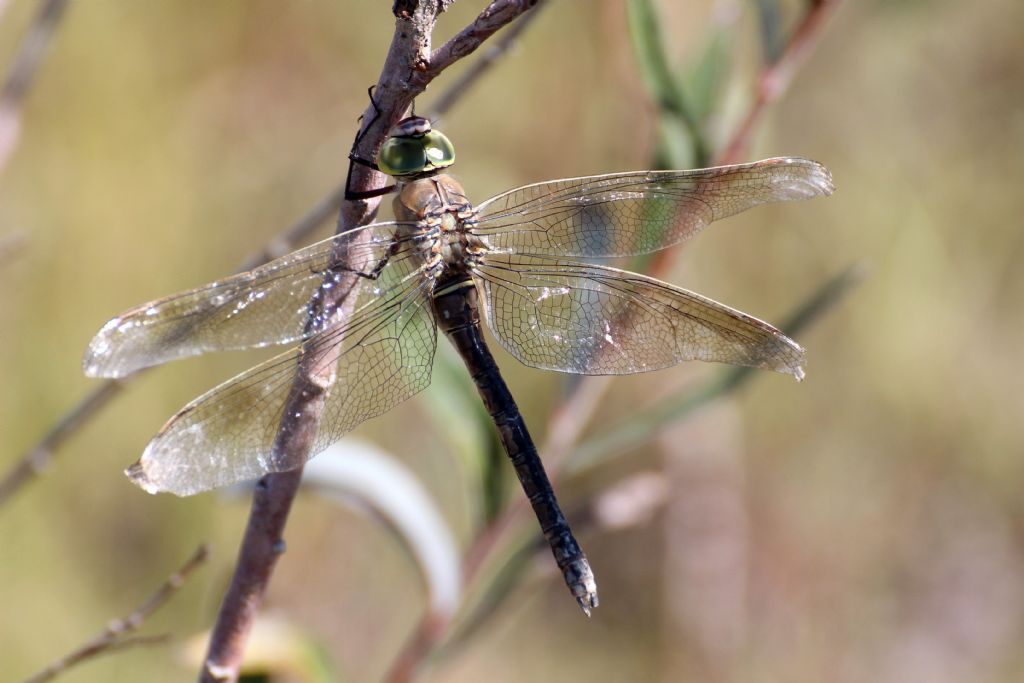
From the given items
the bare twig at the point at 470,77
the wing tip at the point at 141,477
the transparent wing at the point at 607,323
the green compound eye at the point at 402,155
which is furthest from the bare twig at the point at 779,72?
the wing tip at the point at 141,477

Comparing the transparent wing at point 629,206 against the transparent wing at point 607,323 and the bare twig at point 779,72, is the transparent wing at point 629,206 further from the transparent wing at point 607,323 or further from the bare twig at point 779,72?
the bare twig at point 779,72

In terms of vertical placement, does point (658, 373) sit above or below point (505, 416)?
below

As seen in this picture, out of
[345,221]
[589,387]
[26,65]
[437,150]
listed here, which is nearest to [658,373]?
[589,387]


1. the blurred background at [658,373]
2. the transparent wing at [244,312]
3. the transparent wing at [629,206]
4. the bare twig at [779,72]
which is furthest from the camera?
the blurred background at [658,373]

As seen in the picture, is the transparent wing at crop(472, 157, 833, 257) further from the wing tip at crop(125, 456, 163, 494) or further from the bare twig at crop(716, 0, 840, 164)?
the wing tip at crop(125, 456, 163, 494)

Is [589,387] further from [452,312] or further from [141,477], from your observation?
[141,477]

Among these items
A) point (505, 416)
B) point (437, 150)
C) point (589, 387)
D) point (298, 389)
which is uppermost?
point (437, 150)

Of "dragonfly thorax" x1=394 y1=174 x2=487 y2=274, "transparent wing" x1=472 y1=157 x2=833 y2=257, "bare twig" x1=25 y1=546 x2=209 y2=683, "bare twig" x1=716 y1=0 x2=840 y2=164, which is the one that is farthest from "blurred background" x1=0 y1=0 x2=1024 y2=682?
"bare twig" x1=25 y1=546 x2=209 y2=683

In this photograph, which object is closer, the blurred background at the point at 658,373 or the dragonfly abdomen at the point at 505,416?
the dragonfly abdomen at the point at 505,416
